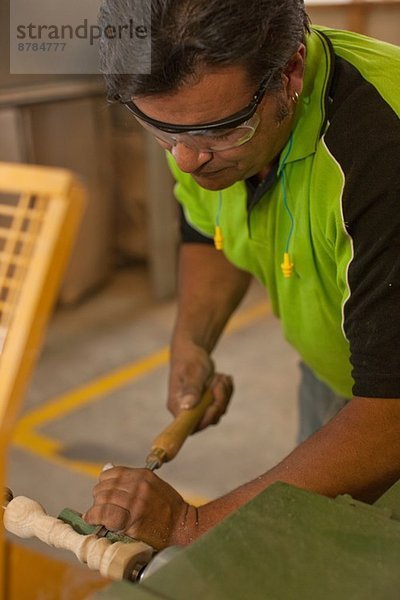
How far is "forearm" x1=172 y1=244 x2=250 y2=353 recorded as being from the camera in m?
1.60

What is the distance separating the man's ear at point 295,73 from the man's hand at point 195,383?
57 centimetres

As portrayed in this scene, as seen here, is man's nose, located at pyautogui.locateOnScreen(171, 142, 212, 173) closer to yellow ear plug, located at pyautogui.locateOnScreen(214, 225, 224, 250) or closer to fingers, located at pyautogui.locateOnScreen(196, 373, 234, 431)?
yellow ear plug, located at pyautogui.locateOnScreen(214, 225, 224, 250)

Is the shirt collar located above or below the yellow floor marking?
above

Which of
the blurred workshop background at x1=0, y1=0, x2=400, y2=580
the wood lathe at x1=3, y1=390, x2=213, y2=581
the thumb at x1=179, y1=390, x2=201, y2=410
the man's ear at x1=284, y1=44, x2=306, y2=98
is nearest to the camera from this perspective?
the wood lathe at x1=3, y1=390, x2=213, y2=581

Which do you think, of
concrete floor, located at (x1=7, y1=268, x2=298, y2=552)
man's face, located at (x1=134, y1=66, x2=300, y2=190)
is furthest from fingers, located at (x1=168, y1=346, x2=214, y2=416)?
concrete floor, located at (x1=7, y1=268, x2=298, y2=552)

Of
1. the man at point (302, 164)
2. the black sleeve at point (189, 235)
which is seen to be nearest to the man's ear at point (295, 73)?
the man at point (302, 164)

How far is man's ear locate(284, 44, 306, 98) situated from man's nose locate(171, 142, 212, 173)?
15 cm

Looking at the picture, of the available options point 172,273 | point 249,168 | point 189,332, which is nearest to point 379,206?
point 249,168

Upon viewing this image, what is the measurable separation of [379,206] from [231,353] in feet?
8.68

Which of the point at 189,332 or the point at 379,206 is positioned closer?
the point at 379,206

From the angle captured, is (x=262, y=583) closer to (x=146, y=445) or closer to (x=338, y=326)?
(x=338, y=326)

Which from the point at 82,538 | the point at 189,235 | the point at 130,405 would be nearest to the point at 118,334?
the point at 130,405

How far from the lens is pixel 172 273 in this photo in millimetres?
4273

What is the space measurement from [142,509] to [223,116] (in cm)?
51
